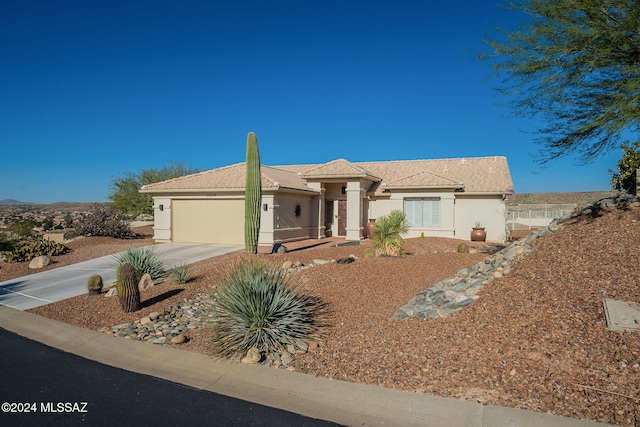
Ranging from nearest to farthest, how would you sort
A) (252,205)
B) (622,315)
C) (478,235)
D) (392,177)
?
(622,315) < (252,205) < (478,235) < (392,177)

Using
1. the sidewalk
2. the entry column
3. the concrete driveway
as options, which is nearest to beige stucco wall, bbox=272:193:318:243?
the entry column

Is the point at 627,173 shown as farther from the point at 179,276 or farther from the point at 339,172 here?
the point at 179,276

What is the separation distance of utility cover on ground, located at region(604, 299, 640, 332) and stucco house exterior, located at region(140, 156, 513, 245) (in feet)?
49.9

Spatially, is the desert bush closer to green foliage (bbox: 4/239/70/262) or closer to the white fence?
green foliage (bbox: 4/239/70/262)

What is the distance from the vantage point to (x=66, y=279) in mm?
13359

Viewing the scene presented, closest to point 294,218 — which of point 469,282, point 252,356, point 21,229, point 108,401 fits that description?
point 469,282

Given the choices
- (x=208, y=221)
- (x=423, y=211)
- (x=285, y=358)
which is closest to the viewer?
(x=285, y=358)

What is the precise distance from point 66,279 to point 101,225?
11759 millimetres

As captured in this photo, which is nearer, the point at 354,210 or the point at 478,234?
the point at 478,234

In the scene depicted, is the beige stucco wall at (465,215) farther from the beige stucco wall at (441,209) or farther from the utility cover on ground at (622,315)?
the utility cover on ground at (622,315)

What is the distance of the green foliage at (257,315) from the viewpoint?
6621 millimetres

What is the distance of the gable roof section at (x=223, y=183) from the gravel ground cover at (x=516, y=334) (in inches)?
433

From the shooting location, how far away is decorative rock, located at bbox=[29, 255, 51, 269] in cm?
1586

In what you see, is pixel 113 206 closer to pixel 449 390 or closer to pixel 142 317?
pixel 142 317
